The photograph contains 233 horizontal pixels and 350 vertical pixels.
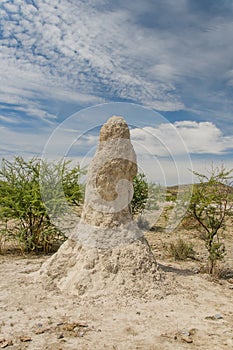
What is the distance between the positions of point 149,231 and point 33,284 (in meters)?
7.96

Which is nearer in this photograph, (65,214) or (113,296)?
(113,296)

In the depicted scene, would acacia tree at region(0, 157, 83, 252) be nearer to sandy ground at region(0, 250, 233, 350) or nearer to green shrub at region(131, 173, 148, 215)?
sandy ground at region(0, 250, 233, 350)

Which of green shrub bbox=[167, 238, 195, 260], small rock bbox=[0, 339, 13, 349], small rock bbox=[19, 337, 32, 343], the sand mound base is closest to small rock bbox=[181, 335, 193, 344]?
the sand mound base

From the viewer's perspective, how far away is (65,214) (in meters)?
9.04

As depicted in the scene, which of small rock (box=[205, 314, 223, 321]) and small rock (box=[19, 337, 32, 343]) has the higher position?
small rock (box=[205, 314, 223, 321])

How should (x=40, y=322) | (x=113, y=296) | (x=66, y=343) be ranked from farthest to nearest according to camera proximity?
(x=113, y=296) → (x=40, y=322) → (x=66, y=343)

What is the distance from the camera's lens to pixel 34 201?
8.37 meters

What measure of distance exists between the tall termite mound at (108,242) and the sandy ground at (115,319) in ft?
0.85

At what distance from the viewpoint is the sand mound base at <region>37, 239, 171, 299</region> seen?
17.4 ft

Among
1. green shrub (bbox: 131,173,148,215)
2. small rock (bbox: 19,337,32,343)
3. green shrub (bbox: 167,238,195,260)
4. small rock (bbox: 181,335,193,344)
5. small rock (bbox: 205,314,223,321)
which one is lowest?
small rock (bbox: 181,335,193,344)

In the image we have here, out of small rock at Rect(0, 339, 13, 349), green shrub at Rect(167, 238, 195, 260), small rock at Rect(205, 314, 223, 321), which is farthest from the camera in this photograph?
green shrub at Rect(167, 238, 195, 260)

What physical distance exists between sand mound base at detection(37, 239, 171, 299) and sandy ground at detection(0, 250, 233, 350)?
5.4 inches

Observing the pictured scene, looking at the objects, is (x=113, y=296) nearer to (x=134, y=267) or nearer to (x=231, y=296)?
Answer: (x=134, y=267)

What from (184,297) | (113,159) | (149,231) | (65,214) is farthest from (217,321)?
(149,231)
